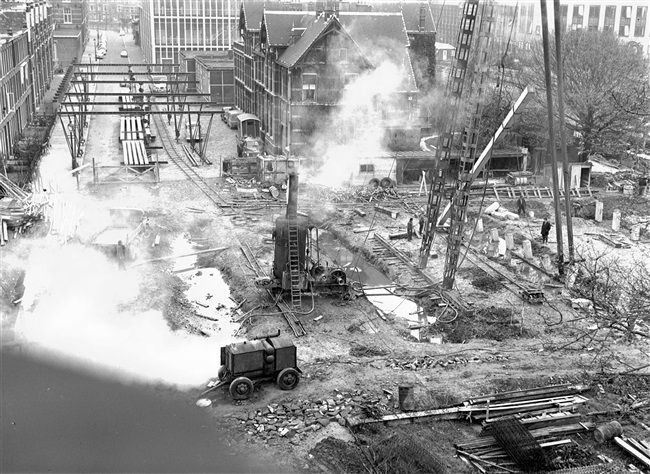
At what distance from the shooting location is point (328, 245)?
3209cm

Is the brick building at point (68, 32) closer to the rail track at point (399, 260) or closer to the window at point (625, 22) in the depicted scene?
the window at point (625, 22)

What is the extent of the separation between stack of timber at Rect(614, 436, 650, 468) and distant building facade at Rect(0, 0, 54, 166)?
31131mm

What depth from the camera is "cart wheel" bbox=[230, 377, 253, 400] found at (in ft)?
58.2

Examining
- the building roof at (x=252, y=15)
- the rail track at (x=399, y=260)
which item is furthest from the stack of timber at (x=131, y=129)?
the rail track at (x=399, y=260)

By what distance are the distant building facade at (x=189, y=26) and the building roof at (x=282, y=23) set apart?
2933cm

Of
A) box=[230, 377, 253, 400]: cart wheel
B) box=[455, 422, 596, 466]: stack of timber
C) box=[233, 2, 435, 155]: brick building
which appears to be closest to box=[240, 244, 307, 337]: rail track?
box=[230, 377, 253, 400]: cart wheel

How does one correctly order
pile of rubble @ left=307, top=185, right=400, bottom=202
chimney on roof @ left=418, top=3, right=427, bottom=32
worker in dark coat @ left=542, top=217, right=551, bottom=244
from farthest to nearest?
chimney on roof @ left=418, top=3, right=427, bottom=32 → pile of rubble @ left=307, top=185, right=400, bottom=202 → worker in dark coat @ left=542, top=217, right=551, bottom=244

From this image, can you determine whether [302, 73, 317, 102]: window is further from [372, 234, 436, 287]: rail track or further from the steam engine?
the steam engine

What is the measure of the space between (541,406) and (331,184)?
75.3 feet

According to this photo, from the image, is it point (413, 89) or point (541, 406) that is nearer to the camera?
point (541, 406)

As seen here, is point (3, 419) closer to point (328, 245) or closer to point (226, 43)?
point (328, 245)

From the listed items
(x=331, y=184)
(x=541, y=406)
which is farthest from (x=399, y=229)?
(x=541, y=406)

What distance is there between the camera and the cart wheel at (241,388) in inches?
699

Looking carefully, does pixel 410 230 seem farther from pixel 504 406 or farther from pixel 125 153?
pixel 125 153
